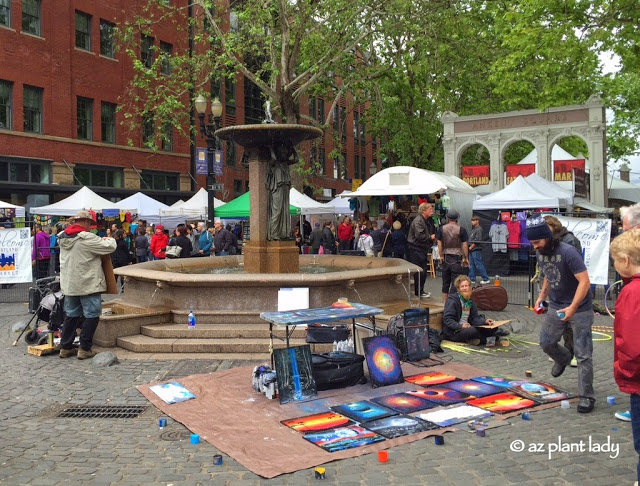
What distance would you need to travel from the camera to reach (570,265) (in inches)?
244

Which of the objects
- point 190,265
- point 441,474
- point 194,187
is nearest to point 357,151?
point 194,187

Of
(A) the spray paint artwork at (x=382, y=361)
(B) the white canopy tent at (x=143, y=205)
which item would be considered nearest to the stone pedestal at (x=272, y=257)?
(A) the spray paint artwork at (x=382, y=361)

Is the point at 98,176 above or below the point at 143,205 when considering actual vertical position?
above

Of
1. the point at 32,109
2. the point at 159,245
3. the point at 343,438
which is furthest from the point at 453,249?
the point at 32,109

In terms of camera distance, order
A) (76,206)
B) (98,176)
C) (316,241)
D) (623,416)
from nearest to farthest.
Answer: (623,416) < (76,206) < (316,241) < (98,176)

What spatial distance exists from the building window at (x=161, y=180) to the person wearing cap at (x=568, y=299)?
98.7 feet

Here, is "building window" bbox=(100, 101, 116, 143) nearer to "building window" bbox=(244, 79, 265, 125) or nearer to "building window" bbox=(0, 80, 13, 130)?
"building window" bbox=(0, 80, 13, 130)

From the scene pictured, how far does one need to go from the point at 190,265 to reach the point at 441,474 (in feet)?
32.3

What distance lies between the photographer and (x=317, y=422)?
19.1ft

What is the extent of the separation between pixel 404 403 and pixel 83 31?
1172 inches

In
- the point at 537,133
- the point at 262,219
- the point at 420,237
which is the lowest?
the point at 420,237

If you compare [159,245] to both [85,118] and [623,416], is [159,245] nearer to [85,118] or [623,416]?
[623,416]

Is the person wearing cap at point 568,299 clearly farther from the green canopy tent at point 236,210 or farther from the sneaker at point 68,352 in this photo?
the green canopy tent at point 236,210

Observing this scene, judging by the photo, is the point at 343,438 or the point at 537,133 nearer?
the point at 343,438
